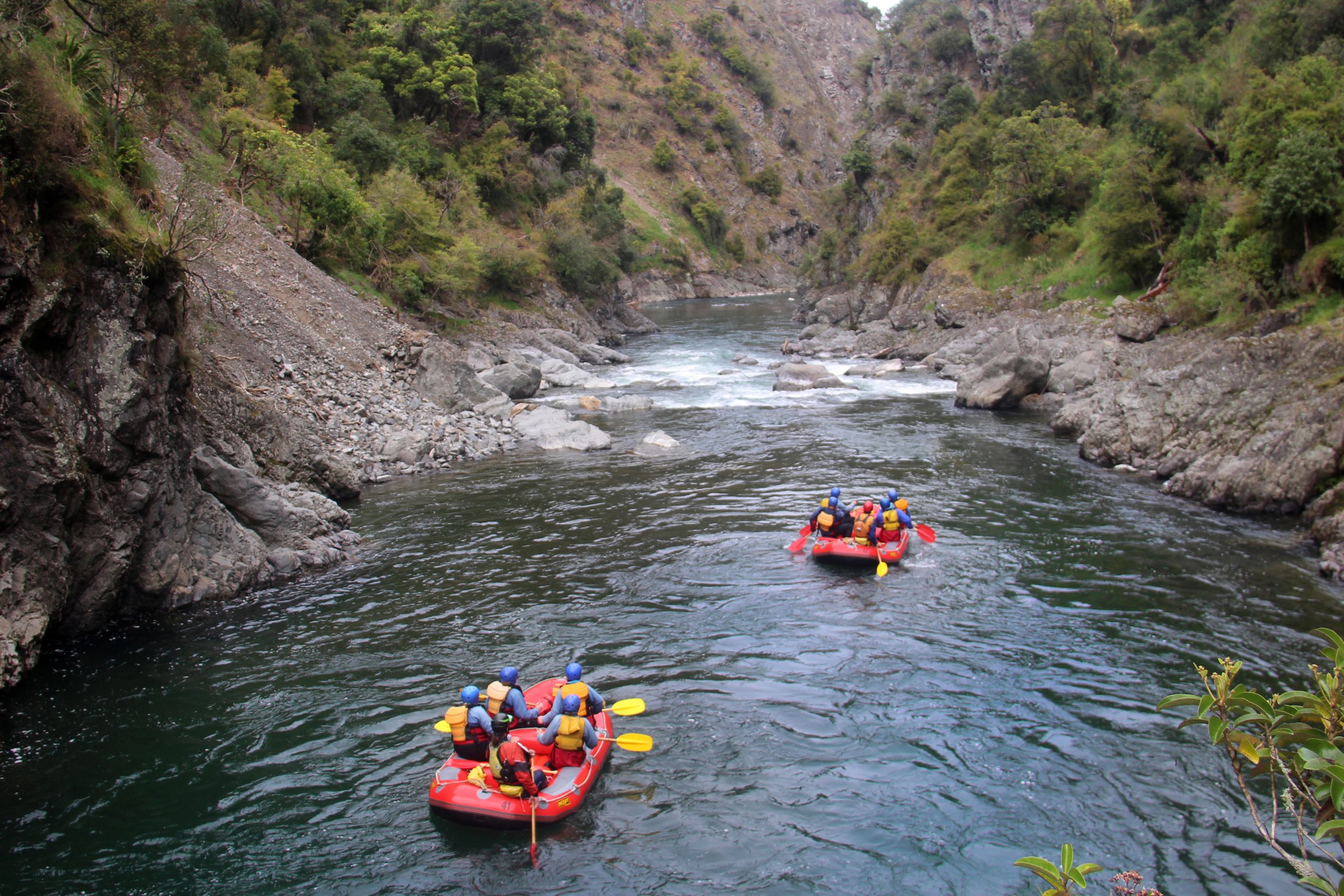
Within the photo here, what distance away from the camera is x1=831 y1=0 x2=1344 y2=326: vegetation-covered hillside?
891 inches

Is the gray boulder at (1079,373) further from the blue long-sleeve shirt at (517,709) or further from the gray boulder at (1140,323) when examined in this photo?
the blue long-sleeve shirt at (517,709)

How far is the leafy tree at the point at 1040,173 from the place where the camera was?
4294 cm

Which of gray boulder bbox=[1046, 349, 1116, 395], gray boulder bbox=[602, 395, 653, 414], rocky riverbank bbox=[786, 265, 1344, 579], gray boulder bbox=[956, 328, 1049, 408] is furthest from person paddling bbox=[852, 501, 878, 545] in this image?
gray boulder bbox=[1046, 349, 1116, 395]

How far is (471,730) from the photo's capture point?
8.97 m

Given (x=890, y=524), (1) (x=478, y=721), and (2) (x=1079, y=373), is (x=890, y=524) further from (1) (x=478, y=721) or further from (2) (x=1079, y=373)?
(2) (x=1079, y=373)

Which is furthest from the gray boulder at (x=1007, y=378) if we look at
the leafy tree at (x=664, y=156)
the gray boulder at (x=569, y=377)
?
the leafy tree at (x=664, y=156)

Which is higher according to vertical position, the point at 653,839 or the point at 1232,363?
the point at 1232,363

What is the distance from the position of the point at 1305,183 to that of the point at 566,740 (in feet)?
77.9

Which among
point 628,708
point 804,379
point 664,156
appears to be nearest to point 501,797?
point 628,708

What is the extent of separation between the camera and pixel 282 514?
49.3 ft

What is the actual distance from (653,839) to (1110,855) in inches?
176

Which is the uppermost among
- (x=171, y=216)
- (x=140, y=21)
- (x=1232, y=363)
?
(x=140, y=21)

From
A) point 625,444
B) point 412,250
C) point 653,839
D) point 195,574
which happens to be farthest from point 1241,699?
point 412,250

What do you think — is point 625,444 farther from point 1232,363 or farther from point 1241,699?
point 1241,699
